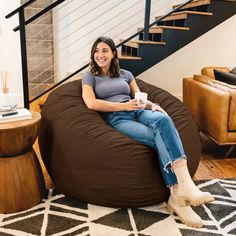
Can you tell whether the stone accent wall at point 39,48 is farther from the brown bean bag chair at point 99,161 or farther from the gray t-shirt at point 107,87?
the brown bean bag chair at point 99,161

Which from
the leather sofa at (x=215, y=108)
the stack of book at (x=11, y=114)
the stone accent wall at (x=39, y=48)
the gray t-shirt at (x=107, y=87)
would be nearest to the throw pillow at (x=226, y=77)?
the leather sofa at (x=215, y=108)

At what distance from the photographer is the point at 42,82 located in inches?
178

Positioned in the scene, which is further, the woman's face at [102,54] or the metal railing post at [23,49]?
the metal railing post at [23,49]

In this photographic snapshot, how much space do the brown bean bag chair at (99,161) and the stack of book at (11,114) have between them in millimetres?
220

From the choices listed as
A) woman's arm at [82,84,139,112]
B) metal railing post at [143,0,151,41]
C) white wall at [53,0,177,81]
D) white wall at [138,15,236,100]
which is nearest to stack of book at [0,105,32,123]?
woman's arm at [82,84,139,112]

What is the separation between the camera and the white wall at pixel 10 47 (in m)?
4.21

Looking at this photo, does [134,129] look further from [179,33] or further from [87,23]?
[87,23]

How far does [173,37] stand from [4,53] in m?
2.38

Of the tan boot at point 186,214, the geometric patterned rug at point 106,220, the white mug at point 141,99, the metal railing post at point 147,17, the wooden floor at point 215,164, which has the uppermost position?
the metal railing post at point 147,17

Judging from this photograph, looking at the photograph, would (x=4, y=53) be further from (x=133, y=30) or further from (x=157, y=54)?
(x=157, y=54)

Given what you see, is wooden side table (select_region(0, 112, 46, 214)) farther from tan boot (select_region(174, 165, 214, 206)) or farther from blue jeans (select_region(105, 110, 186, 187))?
tan boot (select_region(174, 165, 214, 206))

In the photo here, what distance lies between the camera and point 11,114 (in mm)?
1974

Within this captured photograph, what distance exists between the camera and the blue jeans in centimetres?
187

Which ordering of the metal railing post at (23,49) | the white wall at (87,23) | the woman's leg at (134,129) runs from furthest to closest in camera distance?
the white wall at (87,23), the metal railing post at (23,49), the woman's leg at (134,129)
